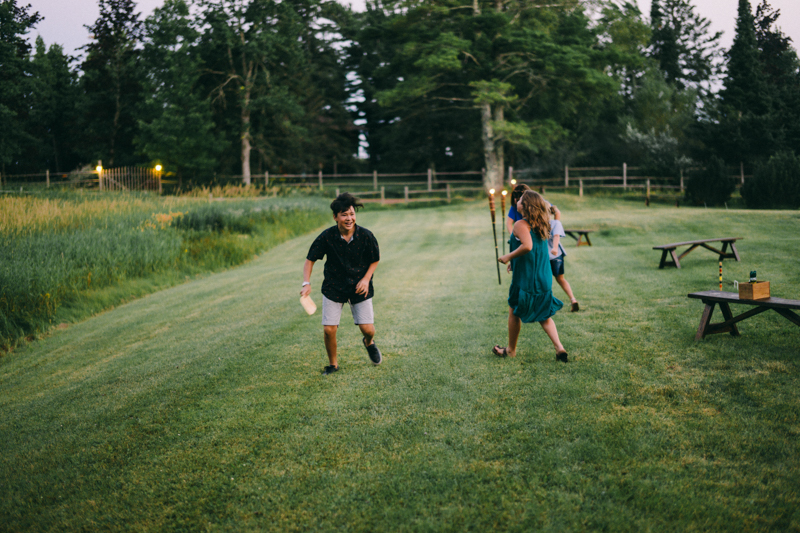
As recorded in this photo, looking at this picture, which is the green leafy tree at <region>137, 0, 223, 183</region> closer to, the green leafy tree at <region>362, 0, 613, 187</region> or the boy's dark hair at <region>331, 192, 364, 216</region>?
the green leafy tree at <region>362, 0, 613, 187</region>

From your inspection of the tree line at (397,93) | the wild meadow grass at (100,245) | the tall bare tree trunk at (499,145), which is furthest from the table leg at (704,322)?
the tall bare tree trunk at (499,145)

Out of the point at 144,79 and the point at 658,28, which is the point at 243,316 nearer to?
the point at 144,79

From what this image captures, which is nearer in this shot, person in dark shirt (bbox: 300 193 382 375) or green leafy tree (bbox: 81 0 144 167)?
person in dark shirt (bbox: 300 193 382 375)

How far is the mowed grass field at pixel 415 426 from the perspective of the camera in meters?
3.28

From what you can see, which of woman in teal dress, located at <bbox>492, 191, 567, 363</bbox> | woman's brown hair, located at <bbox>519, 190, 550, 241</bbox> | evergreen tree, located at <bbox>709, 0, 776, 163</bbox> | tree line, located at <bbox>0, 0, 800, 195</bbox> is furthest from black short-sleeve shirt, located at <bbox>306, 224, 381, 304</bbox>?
evergreen tree, located at <bbox>709, 0, 776, 163</bbox>

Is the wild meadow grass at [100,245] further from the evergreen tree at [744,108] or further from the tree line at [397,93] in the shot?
the evergreen tree at [744,108]

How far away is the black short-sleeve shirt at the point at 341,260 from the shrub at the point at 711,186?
2543 centimetres

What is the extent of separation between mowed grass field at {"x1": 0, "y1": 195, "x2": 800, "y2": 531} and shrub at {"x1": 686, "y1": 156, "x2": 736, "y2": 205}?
20.0 m

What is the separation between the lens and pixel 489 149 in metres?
34.8

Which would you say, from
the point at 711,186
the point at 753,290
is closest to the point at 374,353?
the point at 753,290

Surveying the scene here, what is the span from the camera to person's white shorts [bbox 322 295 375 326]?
17.7 ft

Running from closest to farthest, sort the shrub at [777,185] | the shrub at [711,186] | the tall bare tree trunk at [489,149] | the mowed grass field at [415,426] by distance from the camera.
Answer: the mowed grass field at [415,426]
the shrub at [777,185]
the shrub at [711,186]
the tall bare tree trunk at [489,149]

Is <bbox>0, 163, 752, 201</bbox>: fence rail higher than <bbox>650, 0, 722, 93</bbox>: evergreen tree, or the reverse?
<bbox>650, 0, 722, 93</bbox>: evergreen tree

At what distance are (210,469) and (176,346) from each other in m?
3.92
